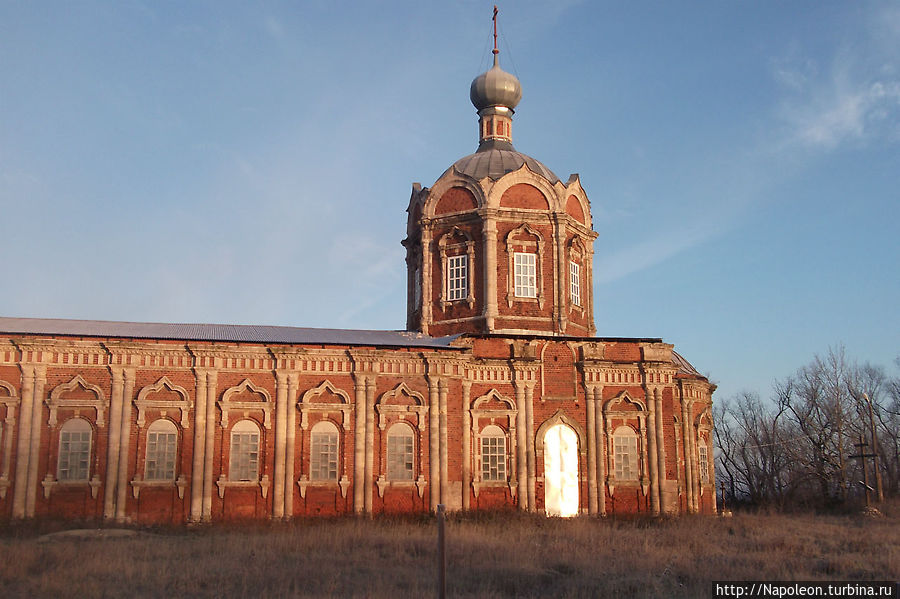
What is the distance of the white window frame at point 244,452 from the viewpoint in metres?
25.5

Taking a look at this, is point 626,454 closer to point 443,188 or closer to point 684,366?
point 684,366

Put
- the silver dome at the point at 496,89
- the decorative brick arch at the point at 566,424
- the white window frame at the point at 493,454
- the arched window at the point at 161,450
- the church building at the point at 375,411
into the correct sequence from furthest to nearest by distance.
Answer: the silver dome at the point at 496,89 → the decorative brick arch at the point at 566,424 → the white window frame at the point at 493,454 → the arched window at the point at 161,450 → the church building at the point at 375,411

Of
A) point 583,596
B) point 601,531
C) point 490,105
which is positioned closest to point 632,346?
point 601,531

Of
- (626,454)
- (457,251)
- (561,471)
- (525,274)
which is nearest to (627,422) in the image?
(626,454)

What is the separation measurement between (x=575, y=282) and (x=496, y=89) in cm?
865

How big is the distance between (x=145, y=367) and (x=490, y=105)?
1720 centimetres

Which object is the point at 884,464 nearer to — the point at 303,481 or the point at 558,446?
the point at 558,446

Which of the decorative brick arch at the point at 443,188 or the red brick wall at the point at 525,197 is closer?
the red brick wall at the point at 525,197

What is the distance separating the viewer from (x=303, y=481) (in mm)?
25656

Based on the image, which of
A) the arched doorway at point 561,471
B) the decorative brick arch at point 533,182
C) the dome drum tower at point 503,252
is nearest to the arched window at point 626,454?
the arched doorway at point 561,471

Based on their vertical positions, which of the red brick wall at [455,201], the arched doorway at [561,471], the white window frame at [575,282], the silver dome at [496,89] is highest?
the silver dome at [496,89]

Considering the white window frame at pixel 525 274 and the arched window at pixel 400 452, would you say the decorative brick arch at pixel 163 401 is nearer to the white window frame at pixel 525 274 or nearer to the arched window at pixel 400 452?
the arched window at pixel 400 452

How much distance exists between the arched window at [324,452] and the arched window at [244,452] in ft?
5.25

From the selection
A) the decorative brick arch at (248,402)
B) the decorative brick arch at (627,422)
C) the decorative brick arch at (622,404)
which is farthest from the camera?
the decorative brick arch at (622,404)
